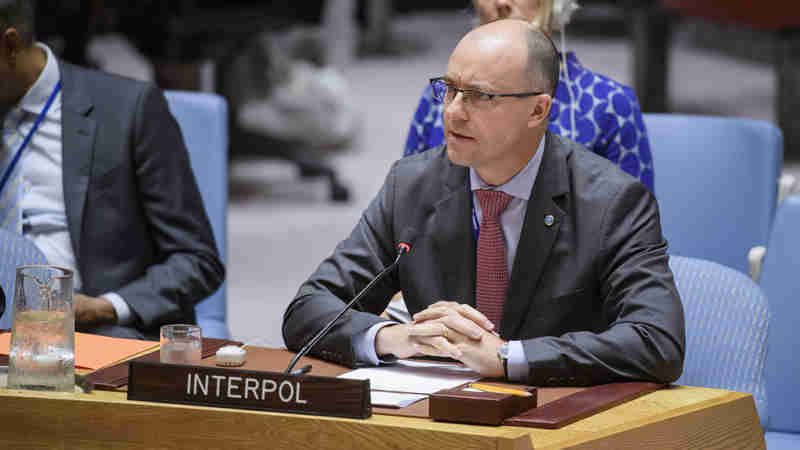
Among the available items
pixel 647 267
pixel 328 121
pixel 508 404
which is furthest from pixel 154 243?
pixel 328 121

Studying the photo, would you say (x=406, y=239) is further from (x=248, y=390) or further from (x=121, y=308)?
(x=121, y=308)

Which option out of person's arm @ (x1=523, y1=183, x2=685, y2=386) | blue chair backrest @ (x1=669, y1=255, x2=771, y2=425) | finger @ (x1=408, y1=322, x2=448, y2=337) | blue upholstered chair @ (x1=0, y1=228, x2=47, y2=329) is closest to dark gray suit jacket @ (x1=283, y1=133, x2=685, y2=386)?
person's arm @ (x1=523, y1=183, x2=685, y2=386)

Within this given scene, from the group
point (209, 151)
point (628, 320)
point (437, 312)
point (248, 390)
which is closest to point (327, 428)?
point (248, 390)

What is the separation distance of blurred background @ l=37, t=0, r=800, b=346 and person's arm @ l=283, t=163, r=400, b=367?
1.07 metres

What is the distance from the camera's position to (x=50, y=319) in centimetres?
196

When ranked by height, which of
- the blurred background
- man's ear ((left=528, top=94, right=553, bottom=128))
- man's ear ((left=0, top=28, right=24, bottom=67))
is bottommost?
the blurred background

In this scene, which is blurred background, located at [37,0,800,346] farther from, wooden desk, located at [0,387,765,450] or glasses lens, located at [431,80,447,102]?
wooden desk, located at [0,387,765,450]

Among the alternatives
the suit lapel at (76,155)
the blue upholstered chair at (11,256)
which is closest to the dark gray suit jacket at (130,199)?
the suit lapel at (76,155)

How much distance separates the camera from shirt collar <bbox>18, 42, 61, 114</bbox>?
2877 mm

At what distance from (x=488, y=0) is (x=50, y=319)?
4.39 ft

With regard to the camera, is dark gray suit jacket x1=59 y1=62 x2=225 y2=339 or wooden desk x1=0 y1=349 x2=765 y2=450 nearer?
wooden desk x1=0 y1=349 x2=765 y2=450

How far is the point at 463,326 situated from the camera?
207cm

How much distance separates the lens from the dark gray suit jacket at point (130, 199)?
288 cm

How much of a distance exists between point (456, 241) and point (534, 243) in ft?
0.48
